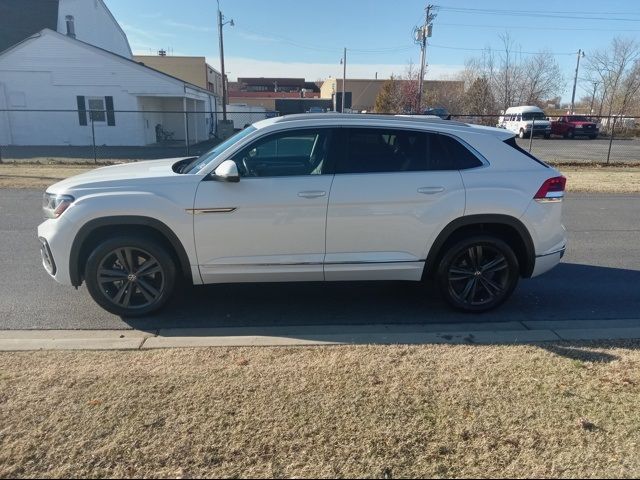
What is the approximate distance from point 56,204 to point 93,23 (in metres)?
37.8

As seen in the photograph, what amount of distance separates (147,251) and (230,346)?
3.96ft

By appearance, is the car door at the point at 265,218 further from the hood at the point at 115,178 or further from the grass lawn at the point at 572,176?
the grass lawn at the point at 572,176

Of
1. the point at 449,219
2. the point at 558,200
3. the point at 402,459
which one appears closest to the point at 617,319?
the point at 558,200

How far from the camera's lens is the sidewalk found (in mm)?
3955

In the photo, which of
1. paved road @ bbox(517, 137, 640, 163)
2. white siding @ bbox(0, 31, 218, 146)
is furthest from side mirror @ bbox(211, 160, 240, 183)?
white siding @ bbox(0, 31, 218, 146)

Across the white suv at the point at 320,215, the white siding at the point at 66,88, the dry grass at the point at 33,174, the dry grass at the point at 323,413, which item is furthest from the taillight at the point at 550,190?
the white siding at the point at 66,88

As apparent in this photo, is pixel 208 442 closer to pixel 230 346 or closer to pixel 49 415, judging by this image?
pixel 49 415

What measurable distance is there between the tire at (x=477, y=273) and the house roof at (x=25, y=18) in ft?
112

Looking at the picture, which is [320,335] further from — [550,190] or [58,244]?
[550,190]

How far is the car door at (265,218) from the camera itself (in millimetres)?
4270

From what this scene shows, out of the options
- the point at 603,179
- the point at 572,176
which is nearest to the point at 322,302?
the point at 603,179

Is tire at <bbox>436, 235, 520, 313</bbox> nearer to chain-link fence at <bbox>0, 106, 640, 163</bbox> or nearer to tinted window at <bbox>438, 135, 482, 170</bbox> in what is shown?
tinted window at <bbox>438, 135, 482, 170</bbox>

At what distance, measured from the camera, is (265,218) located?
14.1 feet

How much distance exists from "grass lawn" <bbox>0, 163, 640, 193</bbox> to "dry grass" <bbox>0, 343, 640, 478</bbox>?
1035 centimetres
